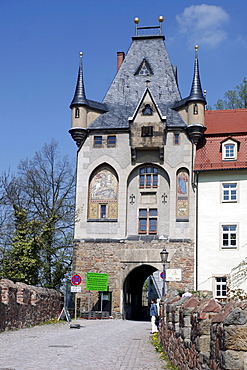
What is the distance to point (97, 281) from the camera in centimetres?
3338

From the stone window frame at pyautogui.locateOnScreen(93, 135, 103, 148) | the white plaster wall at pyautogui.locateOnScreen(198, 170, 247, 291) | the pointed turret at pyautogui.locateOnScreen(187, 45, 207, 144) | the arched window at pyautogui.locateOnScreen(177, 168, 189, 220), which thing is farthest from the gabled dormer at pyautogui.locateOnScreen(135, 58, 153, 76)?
the white plaster wall at pyautogui.locateOnScreen(198, 170, 247, 291)

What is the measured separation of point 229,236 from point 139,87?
1201cm

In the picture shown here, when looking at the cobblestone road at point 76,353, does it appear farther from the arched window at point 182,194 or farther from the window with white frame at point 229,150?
the window with white frame at point 229,150

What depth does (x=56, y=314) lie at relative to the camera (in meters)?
29.2

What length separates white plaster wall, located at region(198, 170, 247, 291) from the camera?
3238 cm

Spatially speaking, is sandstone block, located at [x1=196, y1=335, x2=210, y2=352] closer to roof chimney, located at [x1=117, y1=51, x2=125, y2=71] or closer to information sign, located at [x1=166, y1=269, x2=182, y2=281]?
information sign, located at [x1=166, y1=269, x2=182, y2=281]

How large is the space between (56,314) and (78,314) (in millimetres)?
4027

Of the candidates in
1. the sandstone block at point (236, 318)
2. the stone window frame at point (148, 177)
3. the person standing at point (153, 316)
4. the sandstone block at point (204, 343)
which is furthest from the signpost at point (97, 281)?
the sandstone block at point (236, 318)

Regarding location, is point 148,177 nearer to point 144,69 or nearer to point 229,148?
point 229,148

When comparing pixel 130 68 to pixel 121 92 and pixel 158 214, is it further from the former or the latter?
pixel 158 214

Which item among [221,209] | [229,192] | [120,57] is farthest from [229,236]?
[120,57]

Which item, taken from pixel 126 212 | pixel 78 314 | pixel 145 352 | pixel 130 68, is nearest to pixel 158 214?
pixel 126 212

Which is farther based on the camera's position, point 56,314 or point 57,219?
point 57,219

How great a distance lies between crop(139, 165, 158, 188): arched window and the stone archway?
4.98 meters
